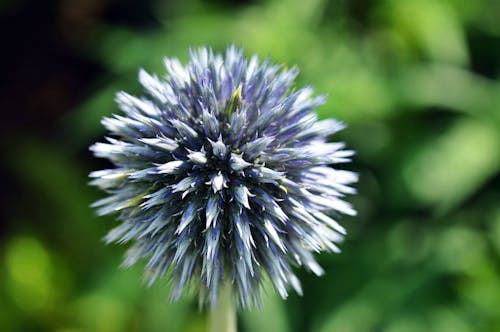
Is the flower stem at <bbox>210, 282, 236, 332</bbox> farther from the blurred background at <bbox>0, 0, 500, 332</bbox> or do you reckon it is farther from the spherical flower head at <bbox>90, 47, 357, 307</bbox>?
the blurred background at <bbox>0, 0, 500, 332</bbox>

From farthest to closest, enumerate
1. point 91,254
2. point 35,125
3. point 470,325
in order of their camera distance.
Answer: point 35,125
point 91,254
point 470,325

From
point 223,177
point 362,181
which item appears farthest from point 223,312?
point 362,181

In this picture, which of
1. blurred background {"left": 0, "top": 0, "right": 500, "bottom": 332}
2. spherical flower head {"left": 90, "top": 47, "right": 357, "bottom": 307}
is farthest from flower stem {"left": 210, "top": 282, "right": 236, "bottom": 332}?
blurred background {"left": 0, "top": 0, "right": 500, "bottom": 332}

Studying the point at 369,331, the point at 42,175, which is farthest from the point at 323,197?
the point at 42,175

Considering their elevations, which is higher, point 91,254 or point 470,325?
point 91,254

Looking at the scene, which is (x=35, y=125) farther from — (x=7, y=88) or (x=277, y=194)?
(x=277, y=194)

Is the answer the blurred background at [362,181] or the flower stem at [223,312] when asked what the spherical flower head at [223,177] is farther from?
the blurred background at [362,181]

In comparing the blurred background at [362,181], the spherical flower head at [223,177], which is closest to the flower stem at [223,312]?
the spherical flower head at [223,177]
